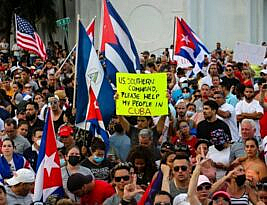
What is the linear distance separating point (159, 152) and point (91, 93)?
150cm

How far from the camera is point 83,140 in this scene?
1307 centimetres

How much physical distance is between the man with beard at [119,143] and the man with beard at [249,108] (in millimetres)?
2319

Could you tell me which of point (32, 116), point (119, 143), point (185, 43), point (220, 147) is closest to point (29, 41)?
point (185, 43)

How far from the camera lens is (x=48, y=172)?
10281 millimetres

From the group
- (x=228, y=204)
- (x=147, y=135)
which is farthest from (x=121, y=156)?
(x=228, y=204)

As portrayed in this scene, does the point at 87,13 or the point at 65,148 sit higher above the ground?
the point at 87,13

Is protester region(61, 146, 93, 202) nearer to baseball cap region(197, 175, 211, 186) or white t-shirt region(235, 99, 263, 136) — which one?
baseball cap region(197, 175, 211, 186)

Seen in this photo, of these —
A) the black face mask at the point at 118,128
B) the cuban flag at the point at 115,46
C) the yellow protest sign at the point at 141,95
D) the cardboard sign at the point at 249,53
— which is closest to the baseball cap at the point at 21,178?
the yellow protest sign at the point at 141,95

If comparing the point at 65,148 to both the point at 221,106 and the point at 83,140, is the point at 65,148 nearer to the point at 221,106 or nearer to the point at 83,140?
the point at 83,140

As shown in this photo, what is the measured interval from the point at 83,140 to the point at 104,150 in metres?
1.71

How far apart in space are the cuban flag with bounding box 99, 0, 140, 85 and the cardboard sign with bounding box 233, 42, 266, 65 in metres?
5.11

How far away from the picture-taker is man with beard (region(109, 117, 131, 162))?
12594 mm

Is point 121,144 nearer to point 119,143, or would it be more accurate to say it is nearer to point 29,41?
point 119,143

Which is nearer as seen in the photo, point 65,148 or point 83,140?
point 65,148
